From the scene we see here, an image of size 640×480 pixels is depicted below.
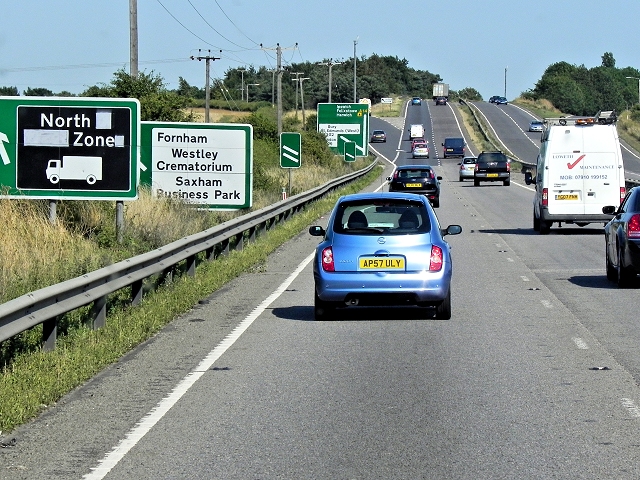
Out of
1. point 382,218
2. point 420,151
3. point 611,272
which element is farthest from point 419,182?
point 420,151

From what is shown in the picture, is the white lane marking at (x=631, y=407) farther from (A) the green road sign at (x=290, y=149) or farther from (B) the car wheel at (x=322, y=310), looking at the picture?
(A) the green road sign at (x=290, y=149)

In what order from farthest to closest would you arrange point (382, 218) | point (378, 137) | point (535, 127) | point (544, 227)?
point (535, 127) < point (378, 137) < point (544, 227) < point (382, 218)

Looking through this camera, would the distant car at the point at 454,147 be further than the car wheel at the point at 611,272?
Yes

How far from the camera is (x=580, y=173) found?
91.5 feet

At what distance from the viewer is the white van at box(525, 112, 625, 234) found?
91.2 ft

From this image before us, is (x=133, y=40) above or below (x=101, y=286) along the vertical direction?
above

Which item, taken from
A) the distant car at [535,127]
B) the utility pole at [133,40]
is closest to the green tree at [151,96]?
the utility pole at [133,40]

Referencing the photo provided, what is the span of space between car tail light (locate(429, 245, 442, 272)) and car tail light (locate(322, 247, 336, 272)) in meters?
1.09

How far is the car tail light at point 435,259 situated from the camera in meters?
13.4

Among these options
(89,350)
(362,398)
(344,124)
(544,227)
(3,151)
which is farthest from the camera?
(344,124)

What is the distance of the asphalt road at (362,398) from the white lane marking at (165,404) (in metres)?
0.02

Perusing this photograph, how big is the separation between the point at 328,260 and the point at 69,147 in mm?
6658

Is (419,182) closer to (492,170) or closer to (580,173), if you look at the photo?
(580,173)

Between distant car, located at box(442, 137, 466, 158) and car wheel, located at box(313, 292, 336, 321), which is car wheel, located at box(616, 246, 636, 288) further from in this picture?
distant car, located at box(442, 137, 466, 158)
